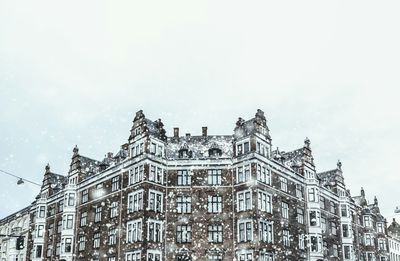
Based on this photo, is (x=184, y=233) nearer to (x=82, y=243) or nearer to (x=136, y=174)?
(x=136, y=174)

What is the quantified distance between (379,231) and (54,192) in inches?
2012

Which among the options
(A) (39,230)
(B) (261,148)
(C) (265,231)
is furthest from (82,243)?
(B) (261,148)

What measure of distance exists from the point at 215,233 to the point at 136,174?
34.2ft

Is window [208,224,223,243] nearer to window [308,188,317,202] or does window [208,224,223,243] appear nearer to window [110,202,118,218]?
window [110,202,118,218]

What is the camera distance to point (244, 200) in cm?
5116

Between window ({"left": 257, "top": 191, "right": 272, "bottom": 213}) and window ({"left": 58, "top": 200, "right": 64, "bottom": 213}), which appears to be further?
window ({"left": 58, "top": 200, "right": 64, "bottom": 213})

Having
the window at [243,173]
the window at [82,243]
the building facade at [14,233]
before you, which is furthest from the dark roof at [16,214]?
the window at [243,173]

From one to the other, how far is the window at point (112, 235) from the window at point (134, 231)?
3589 mm

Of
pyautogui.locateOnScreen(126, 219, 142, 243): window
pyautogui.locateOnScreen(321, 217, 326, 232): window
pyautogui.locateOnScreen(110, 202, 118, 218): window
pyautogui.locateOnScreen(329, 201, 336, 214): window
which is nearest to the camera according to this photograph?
pyautogui.locateOnScreen(126, 219, 142, 243): window

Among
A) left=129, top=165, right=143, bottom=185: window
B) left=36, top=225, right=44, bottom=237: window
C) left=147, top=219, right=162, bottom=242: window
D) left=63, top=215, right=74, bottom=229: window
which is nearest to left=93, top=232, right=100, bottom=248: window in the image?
left=63, top=215, right=74, bottom=229: window

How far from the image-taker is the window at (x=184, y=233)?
51.8 m

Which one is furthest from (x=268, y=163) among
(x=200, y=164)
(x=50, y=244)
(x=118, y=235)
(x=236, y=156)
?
(x=50, y=244)

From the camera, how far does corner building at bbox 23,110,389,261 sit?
167 feet

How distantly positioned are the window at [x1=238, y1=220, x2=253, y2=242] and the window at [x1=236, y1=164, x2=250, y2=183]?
4.44m
